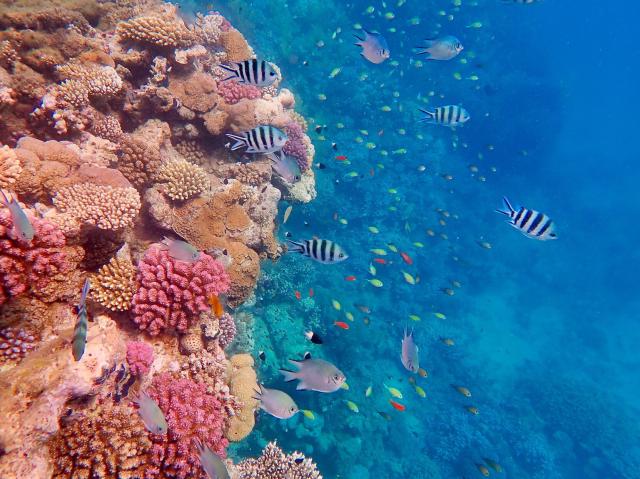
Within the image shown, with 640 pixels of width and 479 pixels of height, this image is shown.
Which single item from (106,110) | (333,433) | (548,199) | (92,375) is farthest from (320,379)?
(548,199)

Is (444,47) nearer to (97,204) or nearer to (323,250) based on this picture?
(323,250)

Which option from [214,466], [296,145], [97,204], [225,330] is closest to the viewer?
[214,466]

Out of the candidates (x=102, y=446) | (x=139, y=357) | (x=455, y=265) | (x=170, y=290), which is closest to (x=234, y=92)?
(x=170, y=290)

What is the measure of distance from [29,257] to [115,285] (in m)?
0.88

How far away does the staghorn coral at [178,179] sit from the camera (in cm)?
551

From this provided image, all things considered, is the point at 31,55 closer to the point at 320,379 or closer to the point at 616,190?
the point at 320,379

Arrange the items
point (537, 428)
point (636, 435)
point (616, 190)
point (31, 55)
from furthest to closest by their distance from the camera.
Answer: point (616, 190) < point (636, 435) < point (537, 428) < point (31, 55)

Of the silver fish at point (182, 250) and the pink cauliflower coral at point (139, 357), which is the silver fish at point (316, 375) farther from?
the silver fish at point (182, 250)

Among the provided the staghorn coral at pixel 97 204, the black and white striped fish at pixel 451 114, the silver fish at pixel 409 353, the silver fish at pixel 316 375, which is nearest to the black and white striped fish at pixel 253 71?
the staghorn coral at pixel 97 204

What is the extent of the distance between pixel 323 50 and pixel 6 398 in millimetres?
21153

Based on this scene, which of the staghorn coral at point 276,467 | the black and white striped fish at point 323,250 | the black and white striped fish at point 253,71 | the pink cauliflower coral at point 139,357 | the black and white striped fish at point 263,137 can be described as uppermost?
the black and white striped fish at point 253,71

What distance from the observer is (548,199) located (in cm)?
3312

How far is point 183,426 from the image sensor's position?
3895mm

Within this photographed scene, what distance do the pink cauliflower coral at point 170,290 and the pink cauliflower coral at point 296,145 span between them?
528 centimetres
